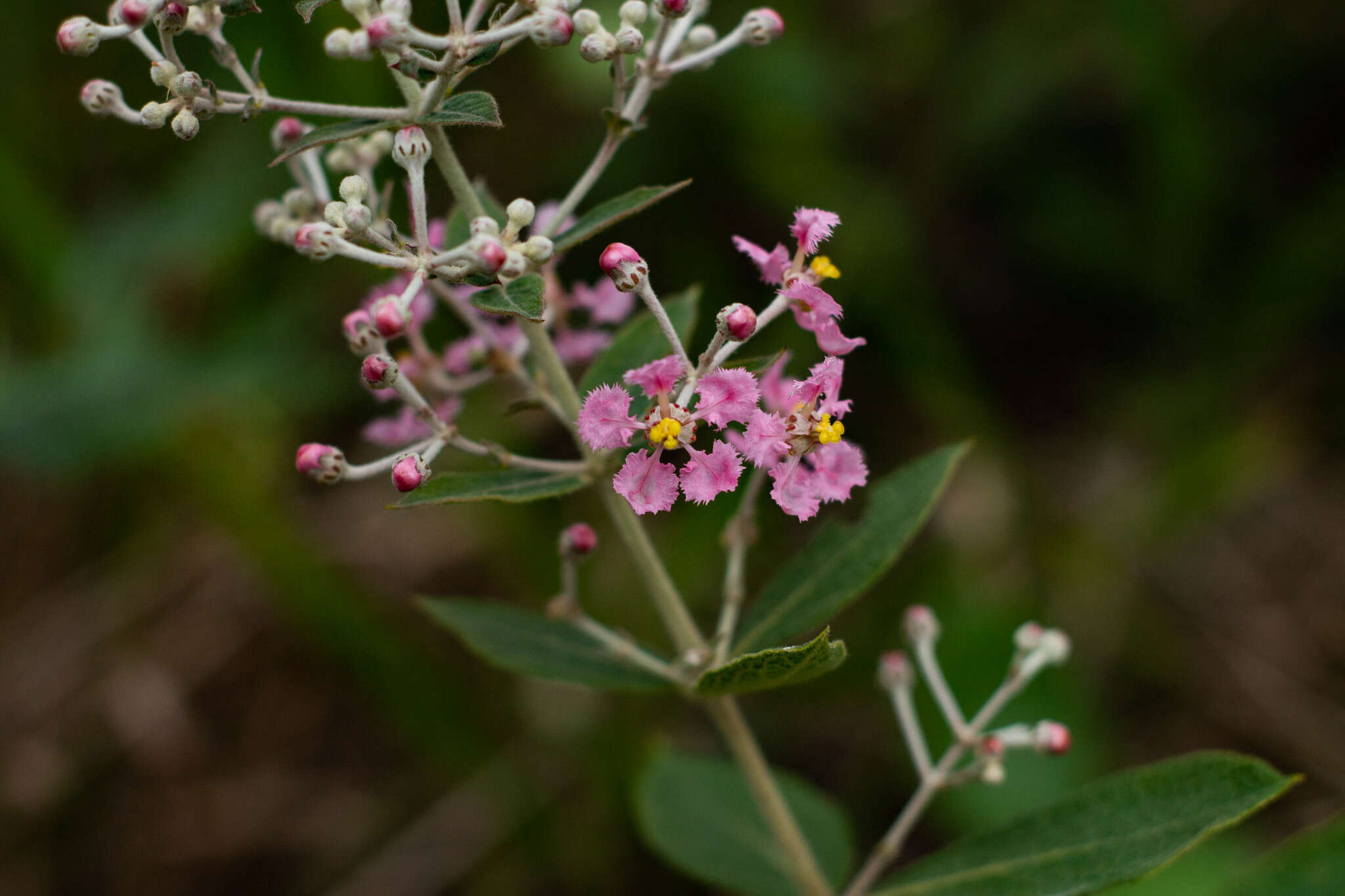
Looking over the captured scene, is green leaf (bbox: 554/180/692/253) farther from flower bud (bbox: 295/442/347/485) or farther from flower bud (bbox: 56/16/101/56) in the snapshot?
flower bud (bbox: 56/16/101/56)

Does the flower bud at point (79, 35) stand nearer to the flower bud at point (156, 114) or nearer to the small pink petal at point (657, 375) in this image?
the flower bud at point (156, 114)

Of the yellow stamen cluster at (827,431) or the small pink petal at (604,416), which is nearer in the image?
the small pink petal at (604,416)

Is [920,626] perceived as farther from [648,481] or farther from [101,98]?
[101,98]

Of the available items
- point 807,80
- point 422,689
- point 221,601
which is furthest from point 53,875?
point 807,80

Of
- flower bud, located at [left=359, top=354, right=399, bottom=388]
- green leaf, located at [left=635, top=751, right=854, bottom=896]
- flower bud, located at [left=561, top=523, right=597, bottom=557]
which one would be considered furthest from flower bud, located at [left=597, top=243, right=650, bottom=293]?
green leaf, located at [left=635, top=751, right=854, bottom=896]

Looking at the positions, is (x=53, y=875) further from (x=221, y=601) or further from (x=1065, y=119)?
(x=1065, y=119)

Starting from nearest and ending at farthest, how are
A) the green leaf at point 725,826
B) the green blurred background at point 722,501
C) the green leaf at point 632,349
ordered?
the green leaf at point 632,349, the green leaf at point 725,826, the green blurred background at point 722,501

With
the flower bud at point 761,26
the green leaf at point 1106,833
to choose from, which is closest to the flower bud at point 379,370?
the flower bud at point 761,26
